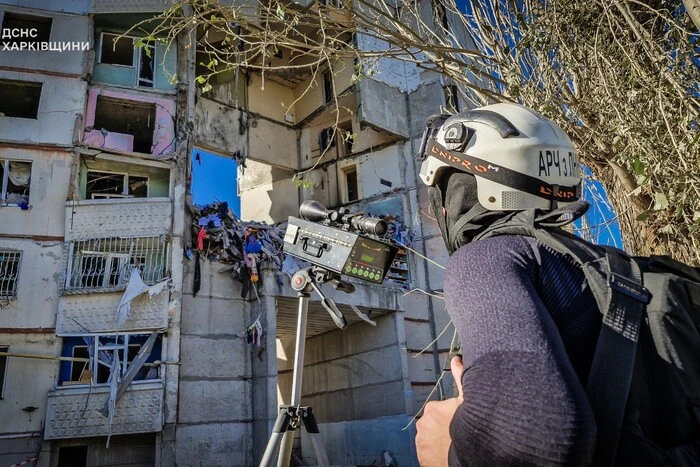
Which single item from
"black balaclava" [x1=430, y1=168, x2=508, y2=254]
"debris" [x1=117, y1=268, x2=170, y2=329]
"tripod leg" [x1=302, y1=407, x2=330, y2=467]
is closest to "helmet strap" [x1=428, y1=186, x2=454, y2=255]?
"black balaclava" [x1=430, y1=168, x2=508, y2=254]

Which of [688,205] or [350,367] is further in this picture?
[350,367]

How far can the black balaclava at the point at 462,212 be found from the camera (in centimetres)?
139

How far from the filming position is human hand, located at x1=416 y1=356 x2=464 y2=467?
1161 millimetres

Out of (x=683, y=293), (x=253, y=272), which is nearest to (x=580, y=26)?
(x=683, y=293)

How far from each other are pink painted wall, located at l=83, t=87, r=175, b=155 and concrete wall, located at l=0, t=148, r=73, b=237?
1170 millimetres

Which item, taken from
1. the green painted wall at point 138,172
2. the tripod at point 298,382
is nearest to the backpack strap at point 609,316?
the tripod at point 298,382

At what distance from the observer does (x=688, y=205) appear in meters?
3.23

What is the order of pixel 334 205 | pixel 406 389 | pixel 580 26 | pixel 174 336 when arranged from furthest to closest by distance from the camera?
pixel 334 205 → pixel 406 389 → pixel 174 336 → pixel 580 26

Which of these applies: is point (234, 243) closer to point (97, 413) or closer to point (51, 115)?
point (97, 413)

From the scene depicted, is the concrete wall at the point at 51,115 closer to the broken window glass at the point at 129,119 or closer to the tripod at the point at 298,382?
the broken window glass at the point at 129,119

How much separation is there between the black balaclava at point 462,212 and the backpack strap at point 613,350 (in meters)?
0.33

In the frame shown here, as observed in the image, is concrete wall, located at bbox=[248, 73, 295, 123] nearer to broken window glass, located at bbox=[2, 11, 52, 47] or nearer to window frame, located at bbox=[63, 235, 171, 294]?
broken window glass, located at bbox=[2, 11, 52, 47]

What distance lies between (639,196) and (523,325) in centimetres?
303

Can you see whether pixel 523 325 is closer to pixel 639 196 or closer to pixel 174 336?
pixel 639 196
